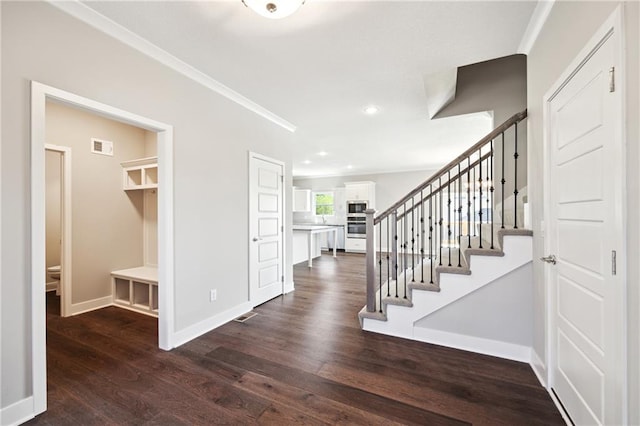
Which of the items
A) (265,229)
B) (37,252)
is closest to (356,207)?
(265,229)

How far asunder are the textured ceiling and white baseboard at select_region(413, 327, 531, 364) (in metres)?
2.52

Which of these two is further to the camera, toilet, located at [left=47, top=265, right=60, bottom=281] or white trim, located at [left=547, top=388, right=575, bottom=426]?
toilet, located at [left=47, top=265, right=60, bottom=281]

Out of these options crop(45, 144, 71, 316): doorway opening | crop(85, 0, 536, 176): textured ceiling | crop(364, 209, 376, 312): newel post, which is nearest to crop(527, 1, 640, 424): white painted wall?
crop(85, 0, 536, 176): textured ceiling

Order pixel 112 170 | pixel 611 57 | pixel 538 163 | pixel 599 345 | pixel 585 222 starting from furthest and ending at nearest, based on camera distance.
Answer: pixel 112 170 < pixel 538 163 < pixel 585 222 < pixel 599 345 < pixel 611 57

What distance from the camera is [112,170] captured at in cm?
368

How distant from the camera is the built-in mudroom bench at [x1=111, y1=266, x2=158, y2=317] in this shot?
10.9 ft

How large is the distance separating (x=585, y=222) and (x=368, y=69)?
2.02 metres

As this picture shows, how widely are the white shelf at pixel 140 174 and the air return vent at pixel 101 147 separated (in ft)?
0.72

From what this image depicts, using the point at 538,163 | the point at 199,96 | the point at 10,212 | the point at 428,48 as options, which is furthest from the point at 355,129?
the point at 10,212

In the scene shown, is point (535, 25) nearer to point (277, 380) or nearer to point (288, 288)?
point (277, 380)

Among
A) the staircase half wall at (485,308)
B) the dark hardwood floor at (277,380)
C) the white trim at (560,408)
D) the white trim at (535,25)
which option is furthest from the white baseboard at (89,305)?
the white trim at (535,25)

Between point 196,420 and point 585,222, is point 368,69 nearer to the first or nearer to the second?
point 585,222

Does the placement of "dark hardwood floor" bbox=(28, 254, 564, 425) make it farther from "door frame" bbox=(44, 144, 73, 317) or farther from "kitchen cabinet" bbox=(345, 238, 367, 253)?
"kitchen cabinet" bbox=(345, 238, 367, 253)

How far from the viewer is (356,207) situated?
334 inches
